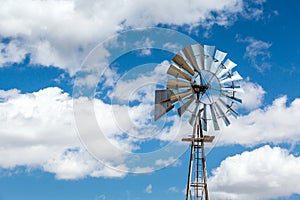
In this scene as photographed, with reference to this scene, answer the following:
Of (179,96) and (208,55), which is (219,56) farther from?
(179,96)

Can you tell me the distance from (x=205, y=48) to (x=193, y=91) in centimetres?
236

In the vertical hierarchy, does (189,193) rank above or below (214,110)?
below

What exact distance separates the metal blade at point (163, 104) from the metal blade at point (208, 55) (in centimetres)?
246

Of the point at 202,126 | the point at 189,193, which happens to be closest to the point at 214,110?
the point at 202,126

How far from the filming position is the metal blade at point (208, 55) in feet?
74.3

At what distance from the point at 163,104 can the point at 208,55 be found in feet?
11.6

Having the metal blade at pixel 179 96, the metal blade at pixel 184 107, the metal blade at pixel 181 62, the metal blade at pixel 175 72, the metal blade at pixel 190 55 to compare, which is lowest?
the metal blade at pixel 184 107

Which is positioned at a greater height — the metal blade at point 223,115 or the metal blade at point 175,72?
the metal blade at point 175,72

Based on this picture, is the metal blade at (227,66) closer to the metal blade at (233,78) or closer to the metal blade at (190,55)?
the metal blade at (233,78)

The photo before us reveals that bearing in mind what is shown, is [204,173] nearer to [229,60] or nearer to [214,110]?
[214,110]

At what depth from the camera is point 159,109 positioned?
890 inches

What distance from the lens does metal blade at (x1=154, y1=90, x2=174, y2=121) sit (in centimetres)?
2250

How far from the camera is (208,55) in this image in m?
22.7

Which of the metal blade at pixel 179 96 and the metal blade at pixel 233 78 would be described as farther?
the metal blade at pixel 233 78
